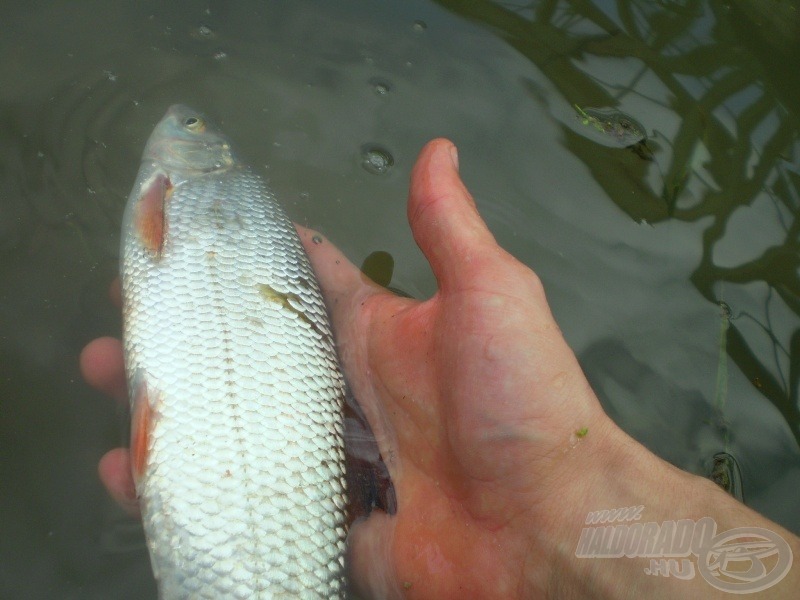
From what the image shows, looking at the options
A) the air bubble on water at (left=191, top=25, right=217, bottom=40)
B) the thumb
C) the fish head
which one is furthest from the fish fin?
the air bubble on water at (left=191, top=25, right=217, bottom=40)

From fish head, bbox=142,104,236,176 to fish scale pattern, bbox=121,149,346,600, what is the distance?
0.55 ft

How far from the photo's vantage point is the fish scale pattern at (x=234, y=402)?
1.95 metres

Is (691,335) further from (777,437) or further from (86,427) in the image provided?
(86,427)

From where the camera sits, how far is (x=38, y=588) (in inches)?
93.3

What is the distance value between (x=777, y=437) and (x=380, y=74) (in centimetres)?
260

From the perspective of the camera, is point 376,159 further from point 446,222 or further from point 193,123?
point 446,222

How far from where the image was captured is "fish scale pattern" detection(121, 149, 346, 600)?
1.95m

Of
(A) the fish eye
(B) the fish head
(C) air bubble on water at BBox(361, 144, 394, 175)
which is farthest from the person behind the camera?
(C) air bubble on water at BBox(361, 144, 394, 175)

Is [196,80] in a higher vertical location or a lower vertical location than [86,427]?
higher

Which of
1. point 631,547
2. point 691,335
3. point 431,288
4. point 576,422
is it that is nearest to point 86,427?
point 431,288

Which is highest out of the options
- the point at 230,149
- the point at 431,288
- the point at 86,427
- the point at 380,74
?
the point at 380,74

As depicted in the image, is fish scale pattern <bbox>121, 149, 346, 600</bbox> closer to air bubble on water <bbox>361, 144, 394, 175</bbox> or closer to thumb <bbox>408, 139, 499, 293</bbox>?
thumb <bbox>408, 139, 499, 293</bbox>

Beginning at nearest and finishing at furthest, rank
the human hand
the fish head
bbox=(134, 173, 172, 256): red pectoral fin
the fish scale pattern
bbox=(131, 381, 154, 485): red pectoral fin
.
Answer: the fish scale pattern
bbox=(131, 381, 154, 485): red pectoral fin
the human hand
bbox=(134, 173, 172, 256): red pectoral fin
the fish head

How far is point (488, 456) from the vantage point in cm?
227
